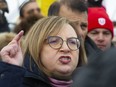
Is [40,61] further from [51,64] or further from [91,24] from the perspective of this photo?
[91,24]

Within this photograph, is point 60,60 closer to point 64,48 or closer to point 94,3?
point 64,48

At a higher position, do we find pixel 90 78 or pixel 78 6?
pixel 90 78

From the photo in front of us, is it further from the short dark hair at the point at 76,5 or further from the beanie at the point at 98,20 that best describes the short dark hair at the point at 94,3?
the short dark hair at the point at 76,5

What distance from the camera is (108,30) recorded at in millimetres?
4395

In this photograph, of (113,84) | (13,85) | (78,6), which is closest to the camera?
(113,84)

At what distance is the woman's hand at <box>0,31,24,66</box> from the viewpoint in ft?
→ 8.81

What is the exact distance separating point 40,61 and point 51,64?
0.08 metres

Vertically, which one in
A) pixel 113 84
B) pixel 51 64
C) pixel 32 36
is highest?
pixel 113 84

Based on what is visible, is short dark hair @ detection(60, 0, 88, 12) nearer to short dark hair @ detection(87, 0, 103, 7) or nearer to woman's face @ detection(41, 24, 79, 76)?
woman's face @ detection(41, 24, 79, 76)

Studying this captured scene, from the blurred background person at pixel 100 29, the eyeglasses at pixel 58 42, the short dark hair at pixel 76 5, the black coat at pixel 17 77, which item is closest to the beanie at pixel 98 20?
the blurred background person at pixel 100 29

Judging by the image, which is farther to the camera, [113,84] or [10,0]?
[10,0]

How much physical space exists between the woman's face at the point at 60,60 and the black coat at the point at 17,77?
0.08m

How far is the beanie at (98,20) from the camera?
443 centimetres

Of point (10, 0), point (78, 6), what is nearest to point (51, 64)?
point (78, 6)
